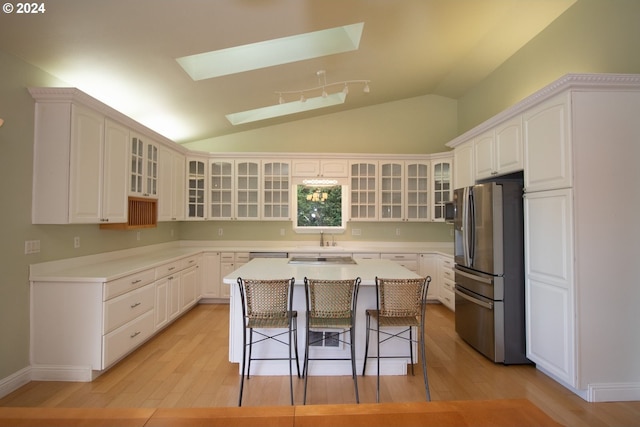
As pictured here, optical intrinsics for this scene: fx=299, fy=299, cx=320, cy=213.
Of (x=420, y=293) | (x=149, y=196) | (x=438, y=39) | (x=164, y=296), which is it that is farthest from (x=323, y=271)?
(x=438, y=39)

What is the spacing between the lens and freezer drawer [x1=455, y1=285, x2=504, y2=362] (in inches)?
112

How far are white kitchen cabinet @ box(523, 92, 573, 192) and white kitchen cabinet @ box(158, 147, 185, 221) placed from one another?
427cm

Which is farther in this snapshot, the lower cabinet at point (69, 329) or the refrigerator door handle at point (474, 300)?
the refrigerator door handle at point (474, 300)

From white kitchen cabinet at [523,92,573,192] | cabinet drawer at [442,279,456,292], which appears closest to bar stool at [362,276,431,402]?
white kitchen cabinet at [523,92,573,192]

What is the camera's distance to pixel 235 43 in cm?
258

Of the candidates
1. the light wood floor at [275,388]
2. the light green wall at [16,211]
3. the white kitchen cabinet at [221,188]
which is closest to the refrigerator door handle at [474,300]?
the light wood floor at [275,388]

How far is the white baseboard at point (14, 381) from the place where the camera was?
2275 mm

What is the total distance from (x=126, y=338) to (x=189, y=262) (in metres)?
1.54

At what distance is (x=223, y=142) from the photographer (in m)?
5.27

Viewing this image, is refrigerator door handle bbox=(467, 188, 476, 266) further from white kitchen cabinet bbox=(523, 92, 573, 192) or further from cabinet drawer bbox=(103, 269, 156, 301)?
cabinet drawer bbox=(103, 269, 156, 301)

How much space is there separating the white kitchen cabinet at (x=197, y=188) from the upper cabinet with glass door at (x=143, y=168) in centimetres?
94

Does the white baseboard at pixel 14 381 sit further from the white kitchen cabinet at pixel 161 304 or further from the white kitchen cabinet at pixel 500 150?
the white kitchen cabinet at pixel 500 150

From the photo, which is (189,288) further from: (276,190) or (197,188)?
(276,190)

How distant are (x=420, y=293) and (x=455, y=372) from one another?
99 centimetres
